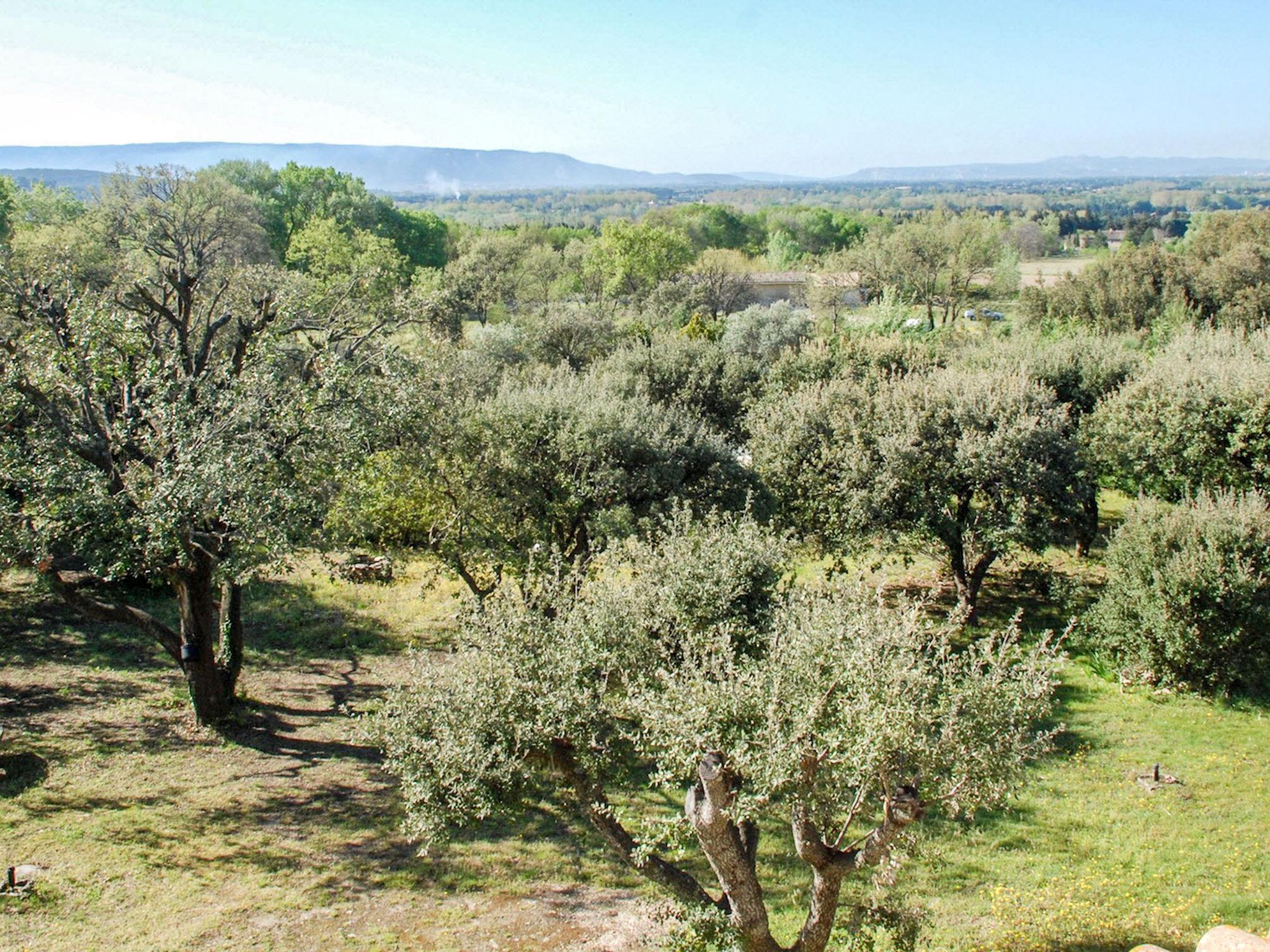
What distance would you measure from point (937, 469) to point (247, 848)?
16189 mm

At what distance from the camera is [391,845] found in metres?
12.6

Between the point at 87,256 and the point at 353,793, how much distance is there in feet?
110

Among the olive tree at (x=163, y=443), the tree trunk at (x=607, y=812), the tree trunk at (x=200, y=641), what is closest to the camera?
the tree trunk at (x=607, y=812)

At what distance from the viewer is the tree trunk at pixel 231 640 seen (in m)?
16.5

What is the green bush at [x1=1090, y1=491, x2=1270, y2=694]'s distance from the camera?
55.6 feet

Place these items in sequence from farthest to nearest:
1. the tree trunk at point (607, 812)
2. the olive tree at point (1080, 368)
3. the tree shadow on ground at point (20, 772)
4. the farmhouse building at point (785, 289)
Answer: the farmhouse building at point (785, 289) < the olive tree at point (1080, 368) < the tree shadow on ground at point (20, 772) < the tree trunk at point (607, 812)

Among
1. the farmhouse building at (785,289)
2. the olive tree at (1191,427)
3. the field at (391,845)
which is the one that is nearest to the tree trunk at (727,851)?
the field at (391,845)

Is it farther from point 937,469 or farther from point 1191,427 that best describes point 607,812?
point 1191,427

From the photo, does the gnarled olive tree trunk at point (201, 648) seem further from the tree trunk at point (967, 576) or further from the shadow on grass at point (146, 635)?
the tree trunk at point (967, 576)

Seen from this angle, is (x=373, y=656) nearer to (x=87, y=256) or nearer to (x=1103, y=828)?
(x=1103, y=828)

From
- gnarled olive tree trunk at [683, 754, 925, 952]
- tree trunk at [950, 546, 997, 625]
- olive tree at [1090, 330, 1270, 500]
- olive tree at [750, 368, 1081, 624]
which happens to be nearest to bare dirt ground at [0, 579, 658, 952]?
gnarled olive tree trunk at [683, 754, 925, 952]

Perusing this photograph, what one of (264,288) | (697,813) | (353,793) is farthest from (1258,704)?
(264,288)

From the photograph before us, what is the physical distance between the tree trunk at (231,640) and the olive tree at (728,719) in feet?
24.0

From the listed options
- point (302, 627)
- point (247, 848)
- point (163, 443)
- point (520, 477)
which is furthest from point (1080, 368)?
point (247, 848)
